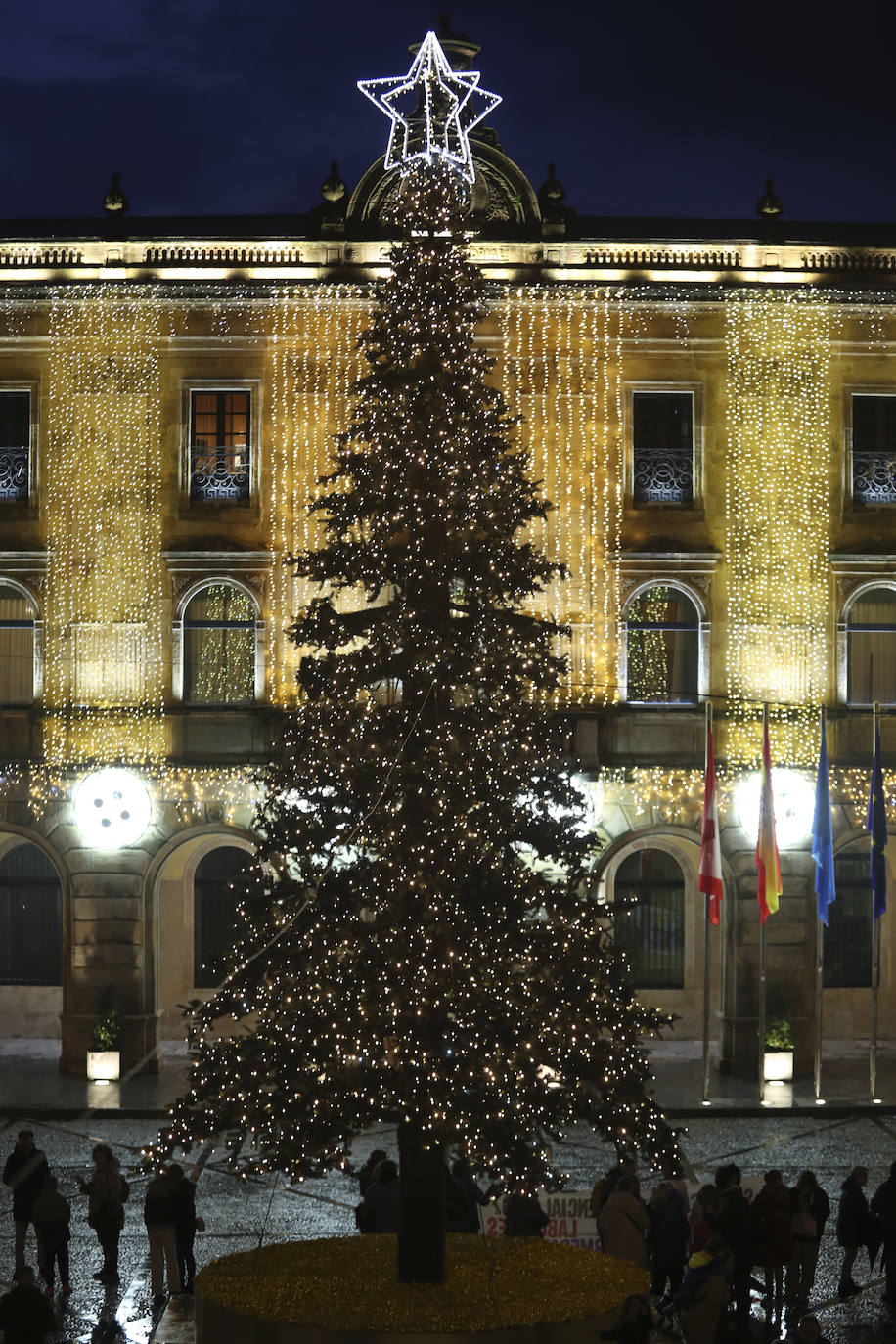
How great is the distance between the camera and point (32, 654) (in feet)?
113

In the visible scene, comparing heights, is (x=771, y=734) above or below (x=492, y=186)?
below

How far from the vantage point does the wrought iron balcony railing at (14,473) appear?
3422cm

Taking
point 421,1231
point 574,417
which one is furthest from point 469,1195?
point 574,417

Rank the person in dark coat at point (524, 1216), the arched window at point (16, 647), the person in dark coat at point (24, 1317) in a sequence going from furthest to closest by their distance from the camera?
the arched window at point (16, 647) → the person in dark coat at point (524, 1216) → the person in dark coat at point (24, 1317)

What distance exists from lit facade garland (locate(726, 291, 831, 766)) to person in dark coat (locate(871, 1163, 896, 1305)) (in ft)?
46.3

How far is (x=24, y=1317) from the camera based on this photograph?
50.9 ft

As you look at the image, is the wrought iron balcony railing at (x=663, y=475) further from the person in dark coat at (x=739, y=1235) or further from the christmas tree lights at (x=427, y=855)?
the person in dark coat at (x=739, y=1235)

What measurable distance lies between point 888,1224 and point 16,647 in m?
19.6

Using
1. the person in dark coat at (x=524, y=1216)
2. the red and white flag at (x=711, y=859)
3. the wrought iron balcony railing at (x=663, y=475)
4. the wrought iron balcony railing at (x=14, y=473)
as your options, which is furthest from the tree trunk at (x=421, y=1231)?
the wrought iron balcony railing at (x=14, y=473)

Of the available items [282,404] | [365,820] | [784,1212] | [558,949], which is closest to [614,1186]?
[784,1212]

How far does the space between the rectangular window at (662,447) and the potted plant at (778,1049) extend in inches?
340

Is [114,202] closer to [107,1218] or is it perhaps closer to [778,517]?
[778,517]

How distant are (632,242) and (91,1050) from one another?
15886 mm

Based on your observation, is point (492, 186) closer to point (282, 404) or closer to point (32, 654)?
point (282, 404)
